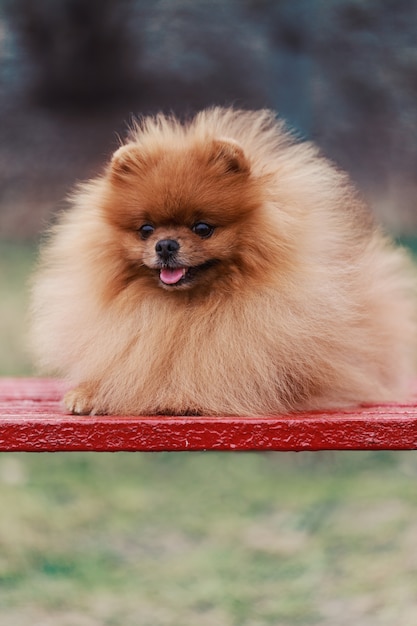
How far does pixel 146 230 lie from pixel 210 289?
20cm

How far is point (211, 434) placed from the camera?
1784mm

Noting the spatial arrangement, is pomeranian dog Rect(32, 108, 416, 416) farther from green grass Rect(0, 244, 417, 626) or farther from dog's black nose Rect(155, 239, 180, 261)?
green grass Rect(0, 244, 417, 626)

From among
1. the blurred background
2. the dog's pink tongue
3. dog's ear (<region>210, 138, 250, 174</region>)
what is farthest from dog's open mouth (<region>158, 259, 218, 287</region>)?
the blurred background

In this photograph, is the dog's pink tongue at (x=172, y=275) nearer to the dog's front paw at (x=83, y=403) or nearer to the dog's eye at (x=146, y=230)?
the dog's eye at (x=146, y=230)

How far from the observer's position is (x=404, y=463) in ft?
16.5

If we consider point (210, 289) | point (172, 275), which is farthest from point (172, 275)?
point (210, 289)

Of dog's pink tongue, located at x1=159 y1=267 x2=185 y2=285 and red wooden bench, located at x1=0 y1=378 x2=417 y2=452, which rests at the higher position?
dog's pink tongue, located at x1=159 y1=267 x2=185 y2=285

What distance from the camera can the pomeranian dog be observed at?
200 centimetres

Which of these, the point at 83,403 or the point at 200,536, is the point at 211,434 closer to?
the point at 83,403

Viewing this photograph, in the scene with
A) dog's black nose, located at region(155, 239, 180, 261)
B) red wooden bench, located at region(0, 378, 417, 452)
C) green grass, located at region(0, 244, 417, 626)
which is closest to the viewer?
red wooden bench, located at region(0, 378, 417, 452)

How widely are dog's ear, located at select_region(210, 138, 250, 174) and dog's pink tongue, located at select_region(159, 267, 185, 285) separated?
0.80 feet

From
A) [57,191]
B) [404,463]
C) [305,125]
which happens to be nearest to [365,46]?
[305,125]

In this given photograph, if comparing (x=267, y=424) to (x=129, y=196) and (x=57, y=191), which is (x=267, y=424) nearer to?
(x=129, y=196)

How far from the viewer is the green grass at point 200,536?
356 centimetres
